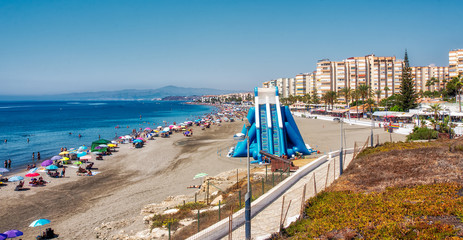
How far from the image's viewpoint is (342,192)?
12.9 m

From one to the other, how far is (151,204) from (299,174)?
26.5 feet

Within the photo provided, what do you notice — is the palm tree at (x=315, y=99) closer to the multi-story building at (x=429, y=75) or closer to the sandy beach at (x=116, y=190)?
the multi-story building at (x=429, y=75)

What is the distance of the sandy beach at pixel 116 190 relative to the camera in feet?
53.5

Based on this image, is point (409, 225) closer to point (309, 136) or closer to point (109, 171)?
point (109, 171)

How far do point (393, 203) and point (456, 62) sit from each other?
79.5 metres

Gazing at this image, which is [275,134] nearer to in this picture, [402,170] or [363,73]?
[402,170]

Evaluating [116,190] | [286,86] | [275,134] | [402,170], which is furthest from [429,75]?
[116,190]

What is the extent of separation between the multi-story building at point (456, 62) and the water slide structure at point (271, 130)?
61.7 m

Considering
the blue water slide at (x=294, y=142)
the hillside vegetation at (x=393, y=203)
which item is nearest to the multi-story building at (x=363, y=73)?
the blue water slide at (x=294, y=142)

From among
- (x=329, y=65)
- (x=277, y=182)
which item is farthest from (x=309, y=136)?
(x=329, y=65)

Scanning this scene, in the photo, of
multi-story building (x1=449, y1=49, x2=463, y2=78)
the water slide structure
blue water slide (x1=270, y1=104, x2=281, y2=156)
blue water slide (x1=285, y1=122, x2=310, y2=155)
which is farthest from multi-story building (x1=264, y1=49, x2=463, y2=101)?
blue water slide (x1=270, y1=104, x2=281, y2=156)

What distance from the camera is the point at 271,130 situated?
26.7m

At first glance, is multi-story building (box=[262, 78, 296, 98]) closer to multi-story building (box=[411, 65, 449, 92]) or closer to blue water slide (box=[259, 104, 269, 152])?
multi-story building (box=[411, 65, 449, 92])

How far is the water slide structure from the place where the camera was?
26562 millimetres
